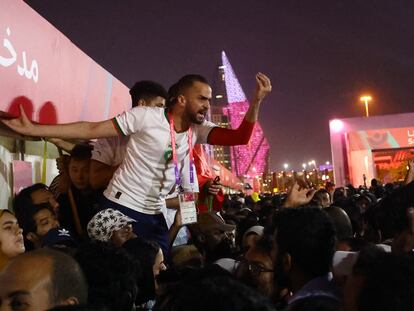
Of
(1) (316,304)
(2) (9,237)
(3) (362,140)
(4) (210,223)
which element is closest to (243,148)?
(3) (362,140)

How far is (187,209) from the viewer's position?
3.85m

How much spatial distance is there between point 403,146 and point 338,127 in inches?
113

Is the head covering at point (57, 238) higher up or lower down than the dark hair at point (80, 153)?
lower down

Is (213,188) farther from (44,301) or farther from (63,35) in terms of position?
(44,301)

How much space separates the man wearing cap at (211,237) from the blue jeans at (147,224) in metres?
0.71

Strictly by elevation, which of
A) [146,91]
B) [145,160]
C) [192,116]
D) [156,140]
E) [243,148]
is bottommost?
[145,160]

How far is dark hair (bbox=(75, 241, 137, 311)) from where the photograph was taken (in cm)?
236

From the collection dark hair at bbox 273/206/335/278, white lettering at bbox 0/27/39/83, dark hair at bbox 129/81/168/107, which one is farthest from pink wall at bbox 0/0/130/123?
dark hair at bbox 273/206/335/278

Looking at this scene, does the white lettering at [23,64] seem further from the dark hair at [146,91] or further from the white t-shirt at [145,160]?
the white t-shirt at [145,160]

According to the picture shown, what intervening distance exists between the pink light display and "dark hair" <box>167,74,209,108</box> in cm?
5841

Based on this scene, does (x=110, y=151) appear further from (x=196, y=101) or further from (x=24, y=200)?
(x=196, y=101)

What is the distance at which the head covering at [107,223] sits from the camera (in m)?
3.60

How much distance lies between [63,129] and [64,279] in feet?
4.74

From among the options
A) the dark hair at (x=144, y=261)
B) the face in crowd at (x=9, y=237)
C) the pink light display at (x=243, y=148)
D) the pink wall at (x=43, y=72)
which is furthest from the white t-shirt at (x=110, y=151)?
the pink light display at (x=243, y=148)
